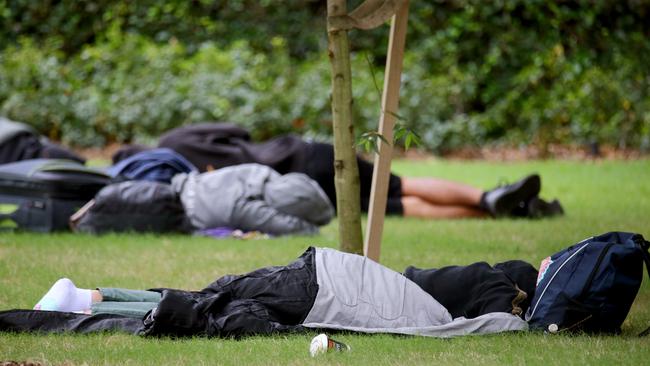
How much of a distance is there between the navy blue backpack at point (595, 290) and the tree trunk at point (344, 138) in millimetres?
1153

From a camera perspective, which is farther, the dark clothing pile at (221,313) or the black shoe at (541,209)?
the black shoe at (541,209)

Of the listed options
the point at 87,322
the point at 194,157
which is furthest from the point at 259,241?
the point at 87,322

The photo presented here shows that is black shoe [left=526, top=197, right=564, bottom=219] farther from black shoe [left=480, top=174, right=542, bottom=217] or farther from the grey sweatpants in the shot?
the grey sweatpants

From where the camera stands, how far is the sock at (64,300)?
4.26 metres

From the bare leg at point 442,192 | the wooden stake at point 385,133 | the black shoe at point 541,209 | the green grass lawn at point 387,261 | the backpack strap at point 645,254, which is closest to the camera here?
the green grass lawn at point 387,261

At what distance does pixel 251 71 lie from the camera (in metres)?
13.6

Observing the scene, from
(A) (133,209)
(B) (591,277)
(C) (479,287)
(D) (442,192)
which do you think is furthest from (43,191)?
(B) (591,277)

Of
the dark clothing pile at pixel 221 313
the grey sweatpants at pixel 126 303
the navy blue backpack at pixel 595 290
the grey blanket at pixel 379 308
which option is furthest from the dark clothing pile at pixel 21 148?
the navy blue backpack at pixel 595 290

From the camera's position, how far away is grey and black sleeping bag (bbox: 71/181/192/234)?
22.9ft

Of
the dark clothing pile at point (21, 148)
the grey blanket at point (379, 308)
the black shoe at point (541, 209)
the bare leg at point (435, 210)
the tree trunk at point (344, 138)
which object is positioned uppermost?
the tree trunk at point (344, 138)

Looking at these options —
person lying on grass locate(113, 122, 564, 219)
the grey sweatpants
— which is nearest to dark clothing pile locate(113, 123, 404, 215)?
person lying on grass locate(113, 122, 564, 219)

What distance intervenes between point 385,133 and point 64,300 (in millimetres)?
1705

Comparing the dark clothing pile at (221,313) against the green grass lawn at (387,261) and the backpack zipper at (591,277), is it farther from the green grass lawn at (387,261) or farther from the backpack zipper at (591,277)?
the backpack zipper at (591,277)

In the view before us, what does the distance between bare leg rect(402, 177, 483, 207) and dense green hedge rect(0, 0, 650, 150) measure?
432 cm
